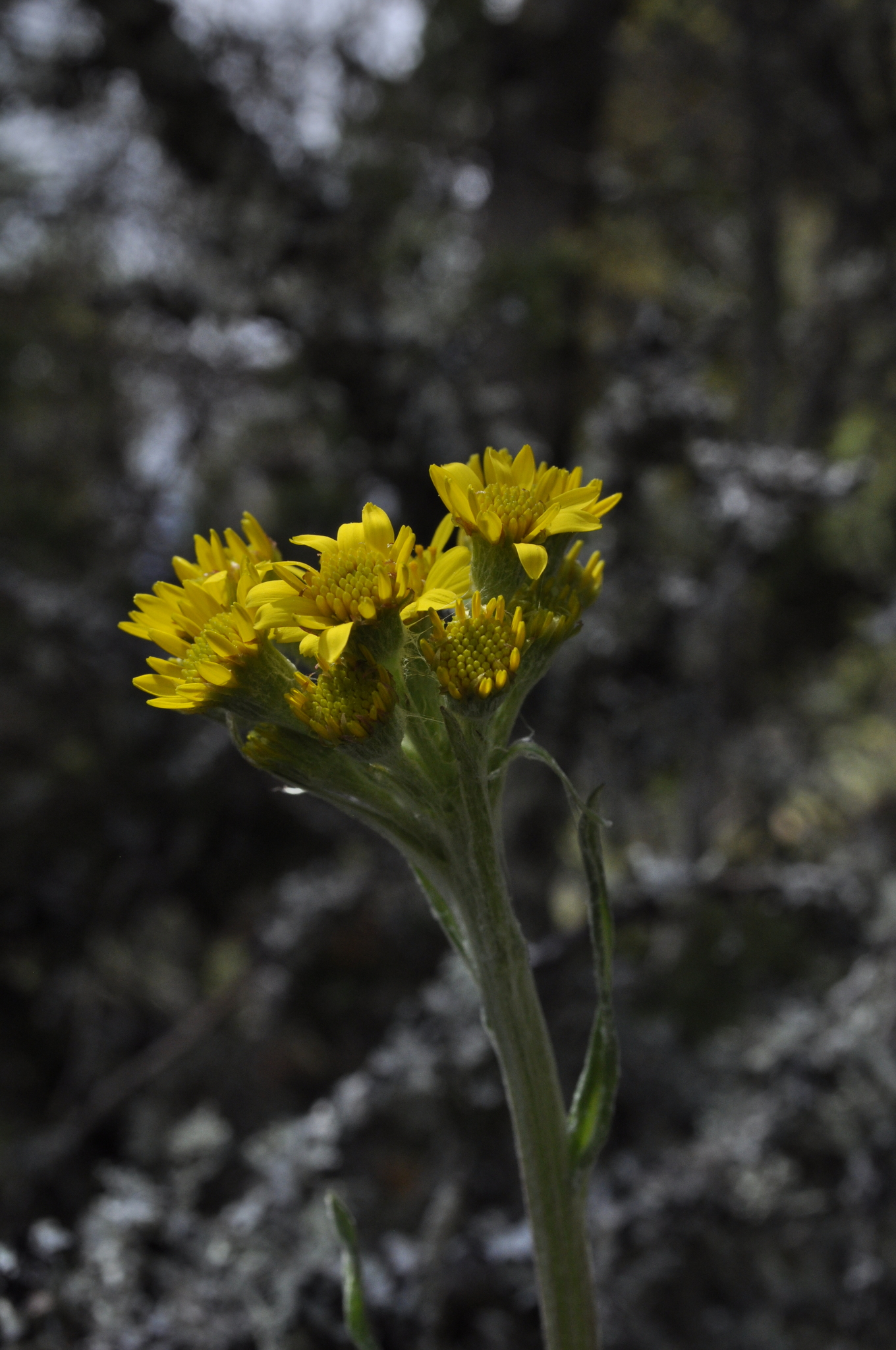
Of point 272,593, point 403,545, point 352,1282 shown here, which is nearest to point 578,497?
point 403,545

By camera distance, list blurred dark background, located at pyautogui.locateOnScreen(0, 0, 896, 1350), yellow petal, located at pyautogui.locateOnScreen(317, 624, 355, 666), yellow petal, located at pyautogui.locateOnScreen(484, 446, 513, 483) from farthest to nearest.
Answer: blurred dark background, located at pyautogui.locateOnScreen(0, 0, 896, 1350) → yellow petal, located at pyautogui.locateOnScreen(484, 446, 513, 483) → yellow petal, located at pyautogui.locateOnScreen(317, 624, 355, 666)

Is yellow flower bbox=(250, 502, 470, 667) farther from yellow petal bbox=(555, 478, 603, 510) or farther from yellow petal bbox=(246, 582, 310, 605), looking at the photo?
yellow petal bbox=(555, 478, 603, 510)

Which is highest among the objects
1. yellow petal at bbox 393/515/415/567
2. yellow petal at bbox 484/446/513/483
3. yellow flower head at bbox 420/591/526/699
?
yellow petal at bbox 484/446/513/483

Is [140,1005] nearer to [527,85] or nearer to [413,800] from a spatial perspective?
[413,800]

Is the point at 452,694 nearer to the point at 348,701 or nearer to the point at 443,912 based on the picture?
the point at 348,701

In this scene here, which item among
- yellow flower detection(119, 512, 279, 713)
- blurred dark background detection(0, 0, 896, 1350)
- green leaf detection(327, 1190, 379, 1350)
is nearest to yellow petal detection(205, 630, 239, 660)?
yellow flower detection(119, 512, 279, 713)

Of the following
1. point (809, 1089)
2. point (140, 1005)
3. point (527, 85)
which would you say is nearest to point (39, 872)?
point (140, 1005)
